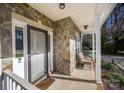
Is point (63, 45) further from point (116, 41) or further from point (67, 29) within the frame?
point (116, 41)

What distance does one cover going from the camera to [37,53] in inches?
196

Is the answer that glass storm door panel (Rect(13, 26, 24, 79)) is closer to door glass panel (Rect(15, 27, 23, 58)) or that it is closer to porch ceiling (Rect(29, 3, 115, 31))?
door glass panel (Rect(15, 27, 23, 58))

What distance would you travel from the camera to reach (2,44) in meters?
2.92

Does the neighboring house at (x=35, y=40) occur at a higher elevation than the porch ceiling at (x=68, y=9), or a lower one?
lower

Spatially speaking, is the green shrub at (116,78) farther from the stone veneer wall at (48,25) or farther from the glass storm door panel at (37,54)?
the stone veneer wall at (48,25)

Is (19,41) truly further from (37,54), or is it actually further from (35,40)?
(37,54)

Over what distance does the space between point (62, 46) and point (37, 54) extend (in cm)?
170

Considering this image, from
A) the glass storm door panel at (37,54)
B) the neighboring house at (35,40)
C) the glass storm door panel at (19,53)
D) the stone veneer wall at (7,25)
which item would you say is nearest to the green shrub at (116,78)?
the neighboring house at (35,40)

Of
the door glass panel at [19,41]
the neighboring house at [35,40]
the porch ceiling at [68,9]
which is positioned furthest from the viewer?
the porch ceiling at [68,9]

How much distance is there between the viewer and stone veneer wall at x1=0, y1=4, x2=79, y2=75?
299cm

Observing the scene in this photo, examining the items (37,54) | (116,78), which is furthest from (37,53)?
(116,78)

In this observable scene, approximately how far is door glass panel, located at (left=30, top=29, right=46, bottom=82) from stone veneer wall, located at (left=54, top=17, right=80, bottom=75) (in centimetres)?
104

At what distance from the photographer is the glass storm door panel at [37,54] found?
4.57m

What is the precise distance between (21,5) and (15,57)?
4.18 ft
